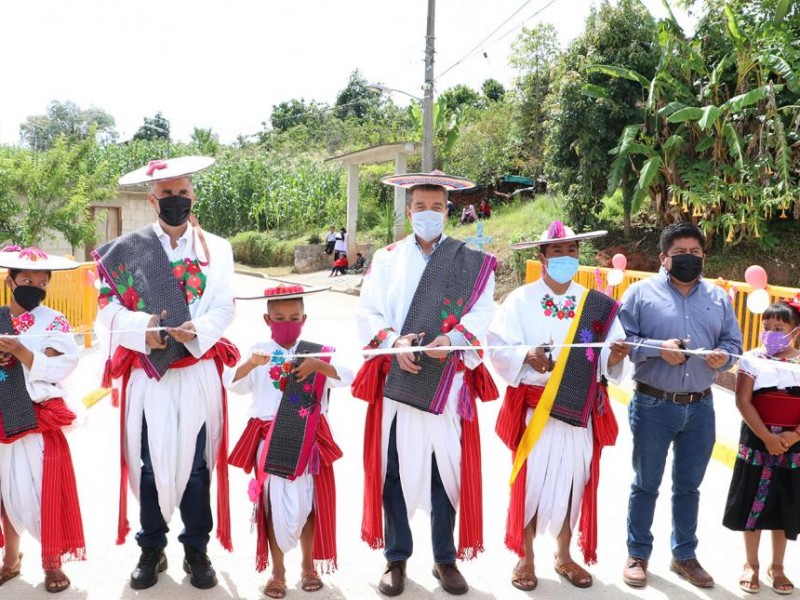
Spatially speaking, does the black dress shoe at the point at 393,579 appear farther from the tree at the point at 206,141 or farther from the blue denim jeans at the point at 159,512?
the tree at the point at 206,141

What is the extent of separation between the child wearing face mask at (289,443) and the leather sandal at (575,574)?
122 centimetres

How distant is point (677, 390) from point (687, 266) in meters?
0.66

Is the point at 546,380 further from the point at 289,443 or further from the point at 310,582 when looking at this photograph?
the point at 310,582

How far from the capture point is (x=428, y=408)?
13.0 feet

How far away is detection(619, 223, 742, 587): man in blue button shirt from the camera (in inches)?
163

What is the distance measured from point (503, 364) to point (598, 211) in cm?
1691

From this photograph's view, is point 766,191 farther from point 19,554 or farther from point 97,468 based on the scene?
point 19,554

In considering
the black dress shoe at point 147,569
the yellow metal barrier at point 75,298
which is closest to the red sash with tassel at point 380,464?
the black dress shoe at point 147,569

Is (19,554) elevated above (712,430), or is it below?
below

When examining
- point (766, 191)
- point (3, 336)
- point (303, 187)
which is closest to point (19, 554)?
point (3, 336)

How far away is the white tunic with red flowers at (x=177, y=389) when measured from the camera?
402cm

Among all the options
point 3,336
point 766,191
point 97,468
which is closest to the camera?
point 3,336

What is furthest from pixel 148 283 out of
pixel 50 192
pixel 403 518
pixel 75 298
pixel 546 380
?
pixel 50 192

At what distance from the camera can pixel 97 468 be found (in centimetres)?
620
